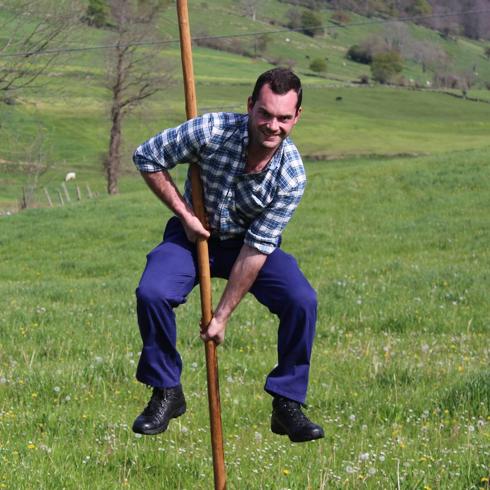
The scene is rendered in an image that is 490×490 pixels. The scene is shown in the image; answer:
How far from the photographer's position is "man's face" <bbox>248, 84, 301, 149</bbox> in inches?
209

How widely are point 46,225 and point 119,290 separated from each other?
47.7 feet

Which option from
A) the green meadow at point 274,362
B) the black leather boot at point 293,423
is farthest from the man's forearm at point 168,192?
the green meadow at point 274,362

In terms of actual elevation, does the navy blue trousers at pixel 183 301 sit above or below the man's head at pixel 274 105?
below

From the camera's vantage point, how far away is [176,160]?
18.7 feet

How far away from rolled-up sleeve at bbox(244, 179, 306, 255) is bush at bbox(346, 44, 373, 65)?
188 meters

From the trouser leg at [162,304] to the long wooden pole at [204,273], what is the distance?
0.51 feet

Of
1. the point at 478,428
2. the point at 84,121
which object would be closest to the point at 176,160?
the point at 478,428

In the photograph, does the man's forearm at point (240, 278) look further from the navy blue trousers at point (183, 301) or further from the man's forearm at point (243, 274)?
the navy blue trousers at point (183, 301)

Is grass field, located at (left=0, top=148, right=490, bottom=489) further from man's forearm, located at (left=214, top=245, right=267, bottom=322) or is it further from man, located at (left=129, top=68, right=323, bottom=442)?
man's forearm, located at (left=214, top=245, right=267, bottom=322)

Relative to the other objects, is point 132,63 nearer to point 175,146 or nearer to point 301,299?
point 175,146

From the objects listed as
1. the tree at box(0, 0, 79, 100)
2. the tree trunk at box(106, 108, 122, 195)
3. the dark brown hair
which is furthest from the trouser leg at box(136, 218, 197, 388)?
the tree trunk at box(106, 108, 122, 195)

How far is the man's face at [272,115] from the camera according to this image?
5.32 metres

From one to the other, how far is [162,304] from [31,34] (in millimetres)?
24513

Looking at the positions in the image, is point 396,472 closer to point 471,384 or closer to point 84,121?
point 471,384
